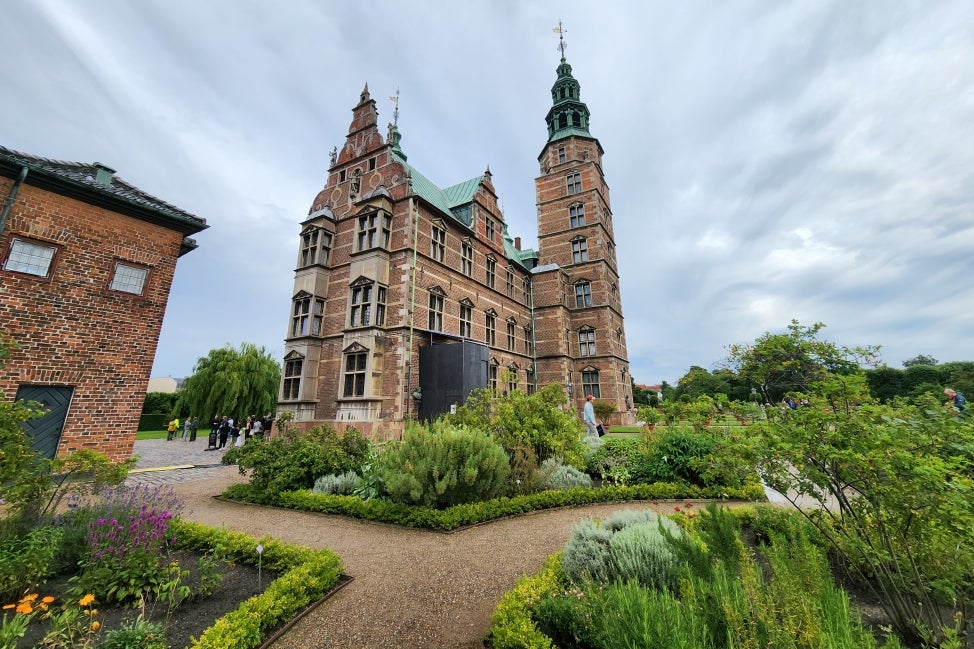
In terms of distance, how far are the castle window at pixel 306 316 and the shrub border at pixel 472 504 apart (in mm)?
9655

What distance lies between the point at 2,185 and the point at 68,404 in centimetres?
523

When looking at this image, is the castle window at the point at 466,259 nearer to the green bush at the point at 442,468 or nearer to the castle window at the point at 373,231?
the castle window at the point at 373,231

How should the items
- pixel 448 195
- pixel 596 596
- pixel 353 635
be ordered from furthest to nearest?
pixel 448 195 → pixel 353 635 → pixel 596 596

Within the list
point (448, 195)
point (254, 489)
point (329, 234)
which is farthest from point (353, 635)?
point (448, 195)

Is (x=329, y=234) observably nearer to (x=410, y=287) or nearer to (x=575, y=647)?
(x=410, y=287)

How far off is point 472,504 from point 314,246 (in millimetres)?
15879

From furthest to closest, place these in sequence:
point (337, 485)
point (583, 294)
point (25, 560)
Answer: point (583, 294) → point (337, 485) → point (25, 560)

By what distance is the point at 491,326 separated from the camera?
2141cm

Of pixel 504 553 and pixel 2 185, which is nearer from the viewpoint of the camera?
pixel 504 553

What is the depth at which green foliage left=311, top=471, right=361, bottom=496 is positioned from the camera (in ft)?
26.1

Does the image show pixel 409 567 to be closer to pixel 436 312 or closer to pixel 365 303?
pixel 365 303

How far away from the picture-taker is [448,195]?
23.5m

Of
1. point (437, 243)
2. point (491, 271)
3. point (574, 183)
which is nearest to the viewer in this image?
point (437, 243)

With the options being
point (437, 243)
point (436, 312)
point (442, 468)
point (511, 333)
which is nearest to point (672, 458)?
point (442, 468)
